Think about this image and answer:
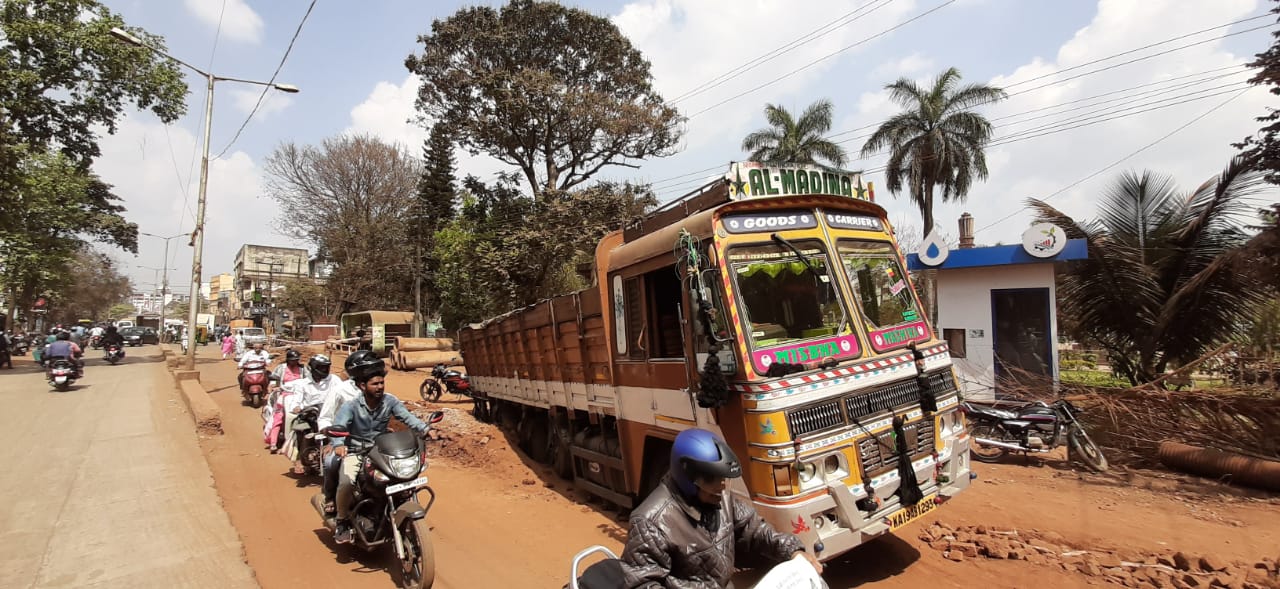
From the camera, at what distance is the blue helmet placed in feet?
7.92

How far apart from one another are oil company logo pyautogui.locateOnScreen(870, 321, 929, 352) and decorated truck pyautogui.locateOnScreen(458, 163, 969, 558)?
0.02 meters

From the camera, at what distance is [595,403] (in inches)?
245

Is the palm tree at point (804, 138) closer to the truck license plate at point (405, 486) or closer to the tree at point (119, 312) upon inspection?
the truck license plate at point (405, 486)

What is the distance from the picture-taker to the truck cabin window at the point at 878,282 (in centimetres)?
484

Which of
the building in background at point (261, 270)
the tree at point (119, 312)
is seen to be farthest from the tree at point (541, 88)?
the tree at point (119, 312)

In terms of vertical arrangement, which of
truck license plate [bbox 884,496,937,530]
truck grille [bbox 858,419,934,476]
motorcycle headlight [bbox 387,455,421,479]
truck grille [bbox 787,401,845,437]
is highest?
truck grille [bbox 787,401,845,437]

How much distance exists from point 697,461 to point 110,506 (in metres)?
6.92

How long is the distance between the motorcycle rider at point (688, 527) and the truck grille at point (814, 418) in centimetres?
131

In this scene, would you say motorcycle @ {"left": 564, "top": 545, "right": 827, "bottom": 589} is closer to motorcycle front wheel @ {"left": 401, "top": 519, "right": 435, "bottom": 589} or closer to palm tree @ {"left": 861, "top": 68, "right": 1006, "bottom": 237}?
motorcycle front wheel @ {"left": 401, "top": 519, "right": 435, "bottom": 589}

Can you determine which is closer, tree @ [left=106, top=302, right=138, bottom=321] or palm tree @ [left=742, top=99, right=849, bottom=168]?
palm tree @ [left=742, top=99, right=849, bottom=168]

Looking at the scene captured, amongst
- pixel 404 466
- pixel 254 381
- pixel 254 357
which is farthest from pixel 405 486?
pixel 254 357

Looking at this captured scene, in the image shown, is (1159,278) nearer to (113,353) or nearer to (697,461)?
(697,461)

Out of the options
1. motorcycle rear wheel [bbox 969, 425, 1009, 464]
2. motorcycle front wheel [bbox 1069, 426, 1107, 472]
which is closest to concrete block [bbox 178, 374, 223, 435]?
motorcycle rear wheel [bbox 969, 425, 1009, 464]

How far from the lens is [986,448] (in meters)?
8.26
